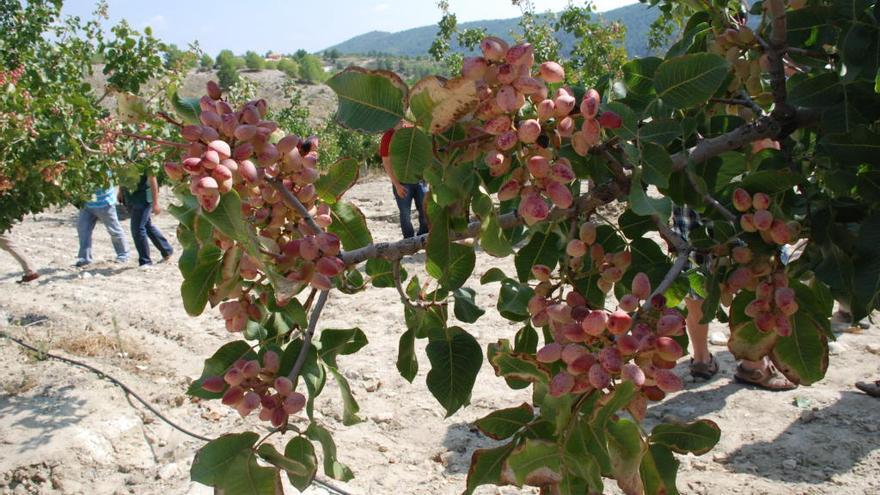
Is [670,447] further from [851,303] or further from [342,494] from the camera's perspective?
[342,494]

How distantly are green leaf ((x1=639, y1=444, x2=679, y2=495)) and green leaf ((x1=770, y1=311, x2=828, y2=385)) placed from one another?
0.70 feet

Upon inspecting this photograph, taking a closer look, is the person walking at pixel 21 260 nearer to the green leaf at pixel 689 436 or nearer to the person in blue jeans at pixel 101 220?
the person in blue jeans at pixel 101 220

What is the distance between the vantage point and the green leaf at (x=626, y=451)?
2.19 feet

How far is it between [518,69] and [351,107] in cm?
18

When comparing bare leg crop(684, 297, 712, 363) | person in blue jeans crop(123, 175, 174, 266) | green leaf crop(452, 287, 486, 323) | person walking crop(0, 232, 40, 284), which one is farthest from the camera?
person in blue jeans crop(123, 175, 174, 266)

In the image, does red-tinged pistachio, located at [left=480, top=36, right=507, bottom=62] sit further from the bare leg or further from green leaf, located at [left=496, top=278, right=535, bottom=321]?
the bare leg

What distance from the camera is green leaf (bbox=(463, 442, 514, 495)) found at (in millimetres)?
778

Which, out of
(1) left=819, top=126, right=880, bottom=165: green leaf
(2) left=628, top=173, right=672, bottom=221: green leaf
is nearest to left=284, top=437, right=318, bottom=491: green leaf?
(2) left=628, top=173, right=672, bottom=221: green leaf

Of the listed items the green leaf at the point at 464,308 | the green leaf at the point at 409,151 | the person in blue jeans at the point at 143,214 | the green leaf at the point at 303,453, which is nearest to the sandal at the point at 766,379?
the green leaf at the point at 464,308

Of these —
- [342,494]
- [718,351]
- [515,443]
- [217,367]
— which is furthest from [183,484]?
[718,351]

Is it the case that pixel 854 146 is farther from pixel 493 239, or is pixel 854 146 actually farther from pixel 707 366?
pixel 707 366

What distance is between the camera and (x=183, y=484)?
2965 mm

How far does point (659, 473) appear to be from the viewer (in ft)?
2.54

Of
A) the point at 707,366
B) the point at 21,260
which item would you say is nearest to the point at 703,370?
the point at 707,366
